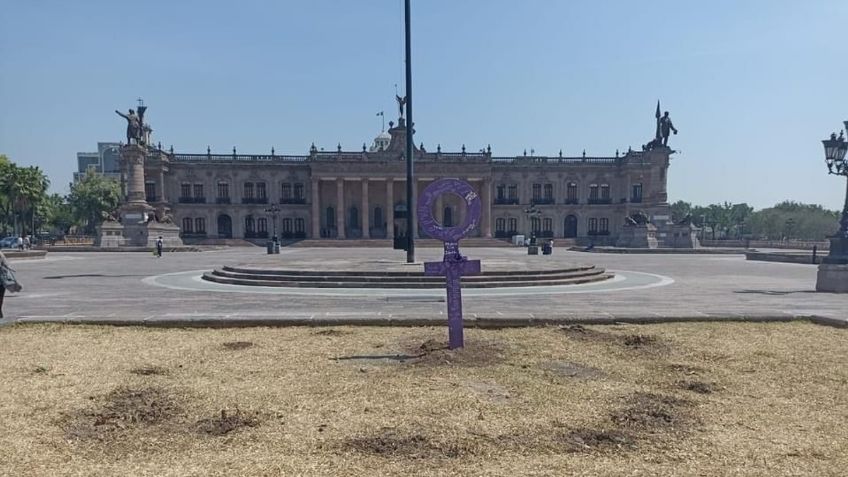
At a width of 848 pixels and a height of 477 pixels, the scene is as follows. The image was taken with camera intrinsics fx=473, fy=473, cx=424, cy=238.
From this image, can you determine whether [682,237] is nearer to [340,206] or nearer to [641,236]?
[641,236]

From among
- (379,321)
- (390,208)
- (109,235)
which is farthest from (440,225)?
(390,208)

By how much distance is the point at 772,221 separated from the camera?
298 feet

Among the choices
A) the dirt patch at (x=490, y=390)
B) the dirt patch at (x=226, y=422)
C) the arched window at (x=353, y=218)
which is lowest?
the dirt patch at (x=490, y=390)

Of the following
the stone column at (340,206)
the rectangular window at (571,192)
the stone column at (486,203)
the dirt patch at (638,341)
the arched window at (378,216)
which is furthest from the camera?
the rectangular window at (571,192)

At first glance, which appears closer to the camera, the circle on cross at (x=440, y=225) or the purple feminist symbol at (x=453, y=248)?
the purple feminist symbol at (x=453, y=248)

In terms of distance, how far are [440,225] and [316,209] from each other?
60832 millimetres

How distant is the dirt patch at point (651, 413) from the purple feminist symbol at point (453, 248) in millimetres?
2564

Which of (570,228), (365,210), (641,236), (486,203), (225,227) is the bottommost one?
(641,236)

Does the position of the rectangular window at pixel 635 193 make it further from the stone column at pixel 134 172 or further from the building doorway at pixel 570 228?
the stone column at pixel 134 172

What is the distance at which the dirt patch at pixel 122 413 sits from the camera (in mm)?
4085

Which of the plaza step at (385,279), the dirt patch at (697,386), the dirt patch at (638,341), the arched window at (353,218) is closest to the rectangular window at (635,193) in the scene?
the arched window at (353,218)

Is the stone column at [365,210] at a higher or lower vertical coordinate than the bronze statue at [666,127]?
lower

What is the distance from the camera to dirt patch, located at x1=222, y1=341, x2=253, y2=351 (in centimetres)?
685

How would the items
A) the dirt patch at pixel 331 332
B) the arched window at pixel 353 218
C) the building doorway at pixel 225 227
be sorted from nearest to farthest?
the dirt patch at pixel 331 332, the building doorway at pixel 225 227, the arched window at pixel 353 218
